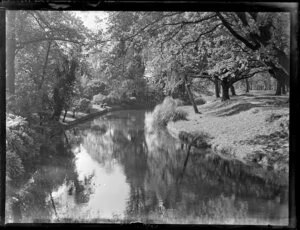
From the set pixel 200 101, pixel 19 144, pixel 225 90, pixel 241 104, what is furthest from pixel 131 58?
pixel 241 104

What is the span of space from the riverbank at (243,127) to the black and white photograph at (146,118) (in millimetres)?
19

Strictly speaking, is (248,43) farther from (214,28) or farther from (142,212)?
(142,212)

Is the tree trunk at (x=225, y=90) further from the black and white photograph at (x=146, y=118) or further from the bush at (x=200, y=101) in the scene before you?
the bush at (x=200, y=101)

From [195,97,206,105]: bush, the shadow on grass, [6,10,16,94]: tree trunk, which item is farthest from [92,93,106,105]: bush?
the shadow on grass

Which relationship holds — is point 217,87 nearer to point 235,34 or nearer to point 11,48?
point 235,34

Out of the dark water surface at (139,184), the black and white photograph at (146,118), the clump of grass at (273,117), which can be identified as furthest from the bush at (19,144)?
A: the clump of grass at (273,117)

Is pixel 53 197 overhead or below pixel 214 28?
below

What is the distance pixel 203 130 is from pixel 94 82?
1447 mm

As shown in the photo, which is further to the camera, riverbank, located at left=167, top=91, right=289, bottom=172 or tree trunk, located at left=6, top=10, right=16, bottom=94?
riverbank, located at left=167, top=91, right=289, bottom=172

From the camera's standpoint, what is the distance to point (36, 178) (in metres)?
2.95

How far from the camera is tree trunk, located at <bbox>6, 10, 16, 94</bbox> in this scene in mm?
2568

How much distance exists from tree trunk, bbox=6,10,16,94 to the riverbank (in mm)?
1983

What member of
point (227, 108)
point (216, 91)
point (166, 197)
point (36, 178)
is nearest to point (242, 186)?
point (166, 197)

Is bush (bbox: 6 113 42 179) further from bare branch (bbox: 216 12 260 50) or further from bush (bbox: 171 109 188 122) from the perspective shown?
bare branch (bbox: 216 12 260 50)
